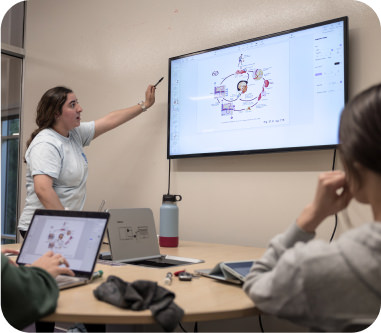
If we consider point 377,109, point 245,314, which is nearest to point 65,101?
point 245,314

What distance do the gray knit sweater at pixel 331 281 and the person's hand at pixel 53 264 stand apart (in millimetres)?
586

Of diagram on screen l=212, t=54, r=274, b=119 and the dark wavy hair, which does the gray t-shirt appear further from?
the dark wavy hair

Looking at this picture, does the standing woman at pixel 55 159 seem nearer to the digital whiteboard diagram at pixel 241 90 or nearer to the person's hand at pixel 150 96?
the person's hand at pixel 150 96

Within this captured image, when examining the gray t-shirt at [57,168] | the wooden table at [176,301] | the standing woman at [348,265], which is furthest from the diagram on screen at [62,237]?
the gray t-shirt at [57,168]

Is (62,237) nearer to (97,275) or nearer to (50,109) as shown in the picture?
(97,275)

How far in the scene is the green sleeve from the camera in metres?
0.88

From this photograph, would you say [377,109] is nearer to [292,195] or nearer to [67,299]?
[67,299]

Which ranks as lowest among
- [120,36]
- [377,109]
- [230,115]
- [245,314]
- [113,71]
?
[245,314]

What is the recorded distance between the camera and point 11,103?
11.7 feet

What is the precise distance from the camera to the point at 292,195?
1.99 metres

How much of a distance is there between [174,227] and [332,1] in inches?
53.3

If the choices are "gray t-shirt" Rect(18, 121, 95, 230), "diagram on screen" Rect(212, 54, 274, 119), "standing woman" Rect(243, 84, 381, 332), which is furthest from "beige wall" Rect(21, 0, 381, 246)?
"standing woman" Rect(243, 84, 381, 332)

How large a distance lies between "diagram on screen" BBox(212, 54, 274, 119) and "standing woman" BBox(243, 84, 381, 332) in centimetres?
125

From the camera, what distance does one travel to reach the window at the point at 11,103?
3.48 m
